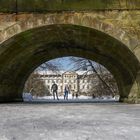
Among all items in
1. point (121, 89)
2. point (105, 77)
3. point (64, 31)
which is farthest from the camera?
Result: point (105, 77)

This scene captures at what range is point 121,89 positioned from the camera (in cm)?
1694

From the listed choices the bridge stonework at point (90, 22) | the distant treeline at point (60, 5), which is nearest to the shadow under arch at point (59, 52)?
the bridge stonework at point (90, 22)

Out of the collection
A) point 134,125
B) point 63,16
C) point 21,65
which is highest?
point 63,16

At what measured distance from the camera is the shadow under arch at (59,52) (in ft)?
39.8

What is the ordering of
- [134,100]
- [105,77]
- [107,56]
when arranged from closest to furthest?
[134,100], [107,56], [105,77]

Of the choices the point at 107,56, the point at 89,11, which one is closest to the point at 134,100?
the point at 107,56

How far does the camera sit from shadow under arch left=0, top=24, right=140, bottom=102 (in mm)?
12125

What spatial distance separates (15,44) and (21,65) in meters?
3.63

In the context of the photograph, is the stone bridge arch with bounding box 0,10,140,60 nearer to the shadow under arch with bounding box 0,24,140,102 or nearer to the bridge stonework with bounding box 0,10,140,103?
the bridge stonework with bounding box 0,10,140,103

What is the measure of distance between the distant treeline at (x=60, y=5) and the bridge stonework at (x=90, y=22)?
5.5 inches

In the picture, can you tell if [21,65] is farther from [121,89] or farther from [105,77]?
[105,77]

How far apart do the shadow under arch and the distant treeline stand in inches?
23.7

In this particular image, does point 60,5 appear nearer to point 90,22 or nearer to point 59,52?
point 90,22

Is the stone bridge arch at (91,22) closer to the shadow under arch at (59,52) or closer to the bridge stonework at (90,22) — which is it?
the bridge stonework at (90,22)
